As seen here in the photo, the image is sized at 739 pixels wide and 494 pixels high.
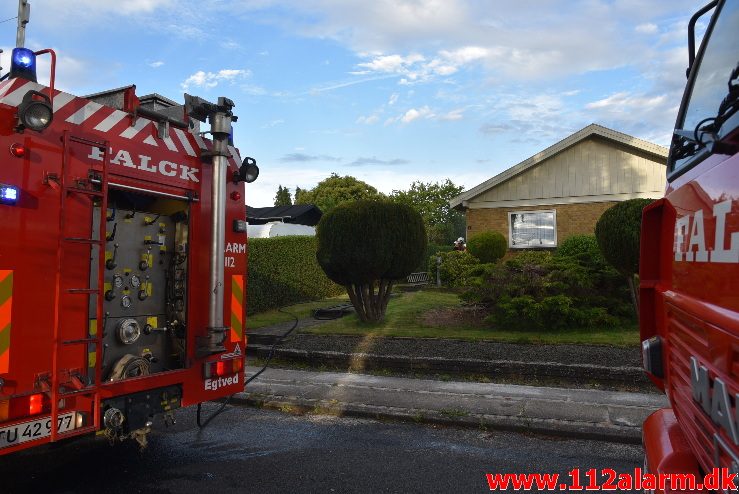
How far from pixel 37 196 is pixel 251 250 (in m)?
9.67

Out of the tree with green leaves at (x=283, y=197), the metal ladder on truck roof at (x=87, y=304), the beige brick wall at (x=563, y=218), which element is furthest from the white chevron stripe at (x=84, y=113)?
the tree with green leaves at (x=283, y=197)

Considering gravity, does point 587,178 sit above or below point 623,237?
above

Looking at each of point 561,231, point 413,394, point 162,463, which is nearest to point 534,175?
point 561,231

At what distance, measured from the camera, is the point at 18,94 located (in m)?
3.39

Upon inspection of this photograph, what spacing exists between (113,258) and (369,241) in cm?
596

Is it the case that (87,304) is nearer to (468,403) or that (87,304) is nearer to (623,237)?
(468,403)

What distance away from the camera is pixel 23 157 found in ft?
11.1

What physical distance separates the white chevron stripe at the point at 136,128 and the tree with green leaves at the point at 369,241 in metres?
5.81

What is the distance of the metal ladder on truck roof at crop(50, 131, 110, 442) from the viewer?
346 cm

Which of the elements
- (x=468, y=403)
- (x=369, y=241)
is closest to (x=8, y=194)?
(x=468, y=403)

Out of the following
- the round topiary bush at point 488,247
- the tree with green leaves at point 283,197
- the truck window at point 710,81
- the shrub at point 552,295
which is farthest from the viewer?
the tree with green leaves at point 283,197

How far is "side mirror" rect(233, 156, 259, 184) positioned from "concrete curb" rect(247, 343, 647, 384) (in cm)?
410

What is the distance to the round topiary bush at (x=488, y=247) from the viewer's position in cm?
1689

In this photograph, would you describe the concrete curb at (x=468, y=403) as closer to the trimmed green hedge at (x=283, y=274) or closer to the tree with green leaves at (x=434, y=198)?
the trimmed green hedge at (x=283, y=274)
